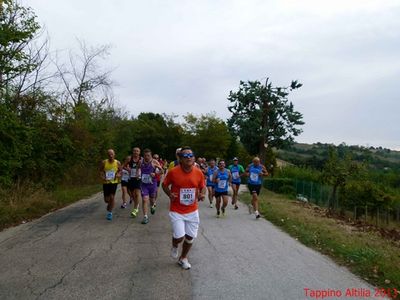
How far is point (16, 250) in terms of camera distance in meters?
8.04

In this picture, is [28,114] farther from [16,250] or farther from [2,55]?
[16,250]

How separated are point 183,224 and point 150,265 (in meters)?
0.83

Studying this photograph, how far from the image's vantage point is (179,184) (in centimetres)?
689

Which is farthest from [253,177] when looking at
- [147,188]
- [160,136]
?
[160,136]

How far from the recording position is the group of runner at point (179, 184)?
22.6 ft

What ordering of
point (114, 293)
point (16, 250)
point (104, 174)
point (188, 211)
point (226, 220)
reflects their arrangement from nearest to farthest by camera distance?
point (114, 293), point (188, 211), point (16, 250), point (104, 174), point (226, 220)

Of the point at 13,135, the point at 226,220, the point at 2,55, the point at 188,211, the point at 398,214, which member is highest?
the point at 2,55

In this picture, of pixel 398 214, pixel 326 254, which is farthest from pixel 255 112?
pixel 326 254

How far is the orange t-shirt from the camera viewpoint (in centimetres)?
689

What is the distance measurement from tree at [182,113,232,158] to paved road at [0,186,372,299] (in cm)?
5279

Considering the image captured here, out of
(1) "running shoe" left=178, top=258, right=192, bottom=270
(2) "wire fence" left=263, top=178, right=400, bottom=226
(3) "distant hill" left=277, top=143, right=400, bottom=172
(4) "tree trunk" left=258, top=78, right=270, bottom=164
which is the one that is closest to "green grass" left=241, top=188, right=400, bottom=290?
(1) "running shoe" left=178, top=258, right=192, bottom=270

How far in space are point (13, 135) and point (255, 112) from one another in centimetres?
2483

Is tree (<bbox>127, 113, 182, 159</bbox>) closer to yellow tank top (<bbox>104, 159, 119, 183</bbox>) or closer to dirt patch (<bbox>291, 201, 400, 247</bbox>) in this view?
dirt patch (<bbox>291, 201, 400, 247</bbox>)

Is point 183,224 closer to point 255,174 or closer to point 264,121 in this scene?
point 255,174
